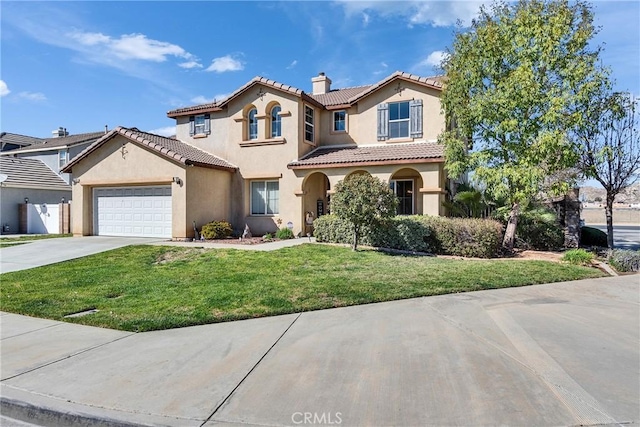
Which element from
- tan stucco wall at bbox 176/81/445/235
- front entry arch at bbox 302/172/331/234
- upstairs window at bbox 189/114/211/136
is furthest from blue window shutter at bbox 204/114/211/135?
front entry arch at bbox 302/172/331/234

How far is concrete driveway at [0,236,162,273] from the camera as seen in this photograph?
39.8 feet

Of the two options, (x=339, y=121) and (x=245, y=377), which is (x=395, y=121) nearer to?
(x=339, y=121)

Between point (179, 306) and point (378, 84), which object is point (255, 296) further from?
A: point (378, 84)

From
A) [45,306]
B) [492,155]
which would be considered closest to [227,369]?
[45,306]

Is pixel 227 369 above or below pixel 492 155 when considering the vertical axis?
below

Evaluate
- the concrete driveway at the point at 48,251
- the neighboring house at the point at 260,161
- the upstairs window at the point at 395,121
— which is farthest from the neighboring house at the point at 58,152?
the upstairs window at the point at 395,121

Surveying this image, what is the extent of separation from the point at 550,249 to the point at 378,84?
10108 millimetres

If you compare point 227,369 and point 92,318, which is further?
point 92,318

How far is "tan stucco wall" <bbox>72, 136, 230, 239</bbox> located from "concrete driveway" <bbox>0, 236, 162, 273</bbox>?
7.18 feet

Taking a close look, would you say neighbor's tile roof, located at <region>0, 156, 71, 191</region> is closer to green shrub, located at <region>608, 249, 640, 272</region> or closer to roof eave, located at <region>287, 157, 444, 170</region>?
roof eave, located at <region>287, 157, 444, 170</region>

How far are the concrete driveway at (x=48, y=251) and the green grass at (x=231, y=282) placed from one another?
94 cm

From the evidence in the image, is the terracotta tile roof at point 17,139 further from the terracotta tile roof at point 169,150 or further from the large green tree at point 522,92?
the large green tree at point 522,92

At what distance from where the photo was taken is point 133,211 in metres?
18.7

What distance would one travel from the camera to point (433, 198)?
1593 centimetres
